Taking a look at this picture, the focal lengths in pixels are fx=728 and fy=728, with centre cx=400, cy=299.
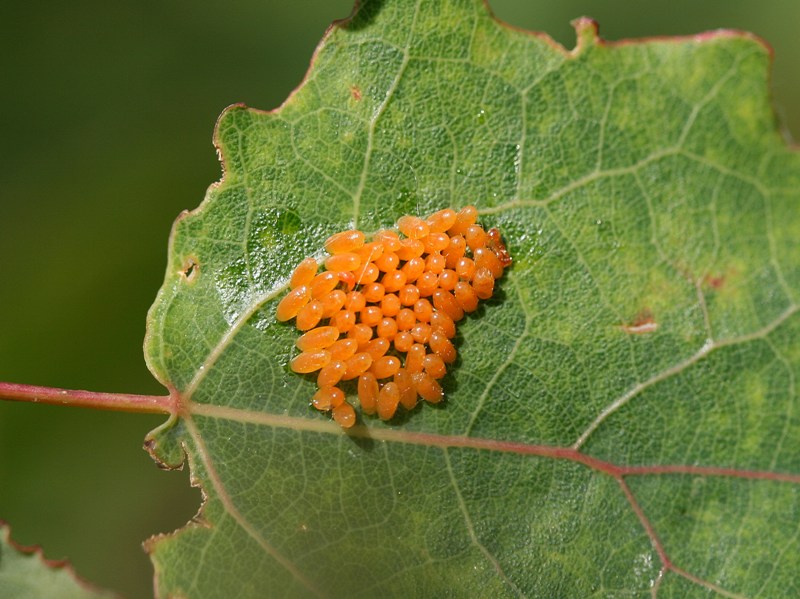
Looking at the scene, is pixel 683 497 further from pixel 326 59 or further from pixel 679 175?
pixel 326 59

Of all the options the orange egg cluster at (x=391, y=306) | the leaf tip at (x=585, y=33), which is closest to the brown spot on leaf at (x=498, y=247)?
the orange egg cluster at (x=391, y=306)

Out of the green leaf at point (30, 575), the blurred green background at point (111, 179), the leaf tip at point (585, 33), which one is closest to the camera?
the leaf tip at point (585, 33)

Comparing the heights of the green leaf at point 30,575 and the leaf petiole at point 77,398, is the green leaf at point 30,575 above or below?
below

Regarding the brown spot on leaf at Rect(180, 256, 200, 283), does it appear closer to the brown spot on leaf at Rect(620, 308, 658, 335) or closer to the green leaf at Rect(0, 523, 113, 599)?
the green leaf at Rect(0, 523, 113, 599)

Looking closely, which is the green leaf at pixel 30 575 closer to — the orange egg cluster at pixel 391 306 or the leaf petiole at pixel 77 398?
the leaf petiole at pixel 77 398

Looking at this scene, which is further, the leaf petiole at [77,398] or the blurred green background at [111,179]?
the blurred green background at [111,179]

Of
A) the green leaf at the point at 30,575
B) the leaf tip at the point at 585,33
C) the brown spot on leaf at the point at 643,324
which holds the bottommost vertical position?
the green leaf at the point at 30,575

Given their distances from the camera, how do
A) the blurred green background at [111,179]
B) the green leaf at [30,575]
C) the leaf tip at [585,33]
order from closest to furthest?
the leaf tip at [585,33] < the green leaf at [30,575] < the blurred green background at [111,179]

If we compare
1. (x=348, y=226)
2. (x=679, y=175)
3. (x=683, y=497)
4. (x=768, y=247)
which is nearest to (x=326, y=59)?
(x=348, y=226)
